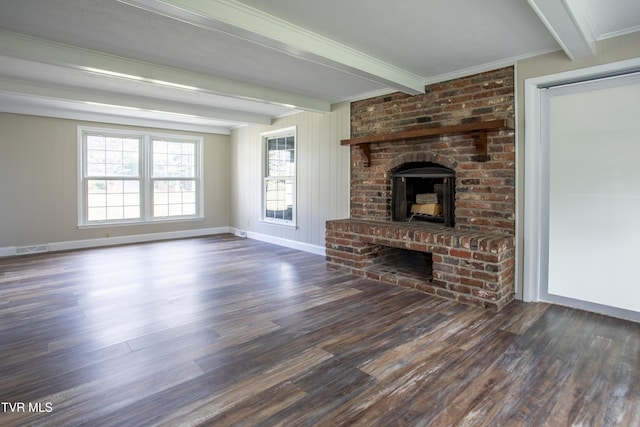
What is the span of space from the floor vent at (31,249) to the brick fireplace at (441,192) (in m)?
4.96

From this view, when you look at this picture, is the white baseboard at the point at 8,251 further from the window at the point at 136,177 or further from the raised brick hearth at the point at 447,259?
the raised brick hearth at the point at 447,259

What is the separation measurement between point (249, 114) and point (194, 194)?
99.2 inches

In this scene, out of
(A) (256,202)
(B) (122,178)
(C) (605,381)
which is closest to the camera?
(C) (605,381)

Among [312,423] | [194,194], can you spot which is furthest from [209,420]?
[194,194]

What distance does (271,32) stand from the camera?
8.98 feet

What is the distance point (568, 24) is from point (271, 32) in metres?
2.14

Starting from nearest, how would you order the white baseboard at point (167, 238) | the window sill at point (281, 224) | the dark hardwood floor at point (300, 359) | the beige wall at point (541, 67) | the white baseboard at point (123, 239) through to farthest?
the dark hardwood floor at point (300, 359), the beige wall at point (541, 67), the white baseboard at point (167, 238), the white baseboard at point (123, 239), the window sill at point (281, 224)

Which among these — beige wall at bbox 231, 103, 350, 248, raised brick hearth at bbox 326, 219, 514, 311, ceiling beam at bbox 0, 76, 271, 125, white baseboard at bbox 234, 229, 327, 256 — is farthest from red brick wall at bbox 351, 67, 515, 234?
ceiling beam at bbox 0, 76, 271, 125

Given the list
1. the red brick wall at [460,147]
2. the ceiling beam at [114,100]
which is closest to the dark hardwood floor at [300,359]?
the red brick wall at [460,147]

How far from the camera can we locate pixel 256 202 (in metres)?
7.39

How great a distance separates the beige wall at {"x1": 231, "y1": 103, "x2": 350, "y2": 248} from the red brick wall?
1.61 ft

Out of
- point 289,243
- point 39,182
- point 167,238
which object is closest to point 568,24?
point 289,243

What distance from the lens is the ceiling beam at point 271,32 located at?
2297 millimetres

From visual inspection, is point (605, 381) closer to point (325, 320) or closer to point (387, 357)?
point (387, 357)
